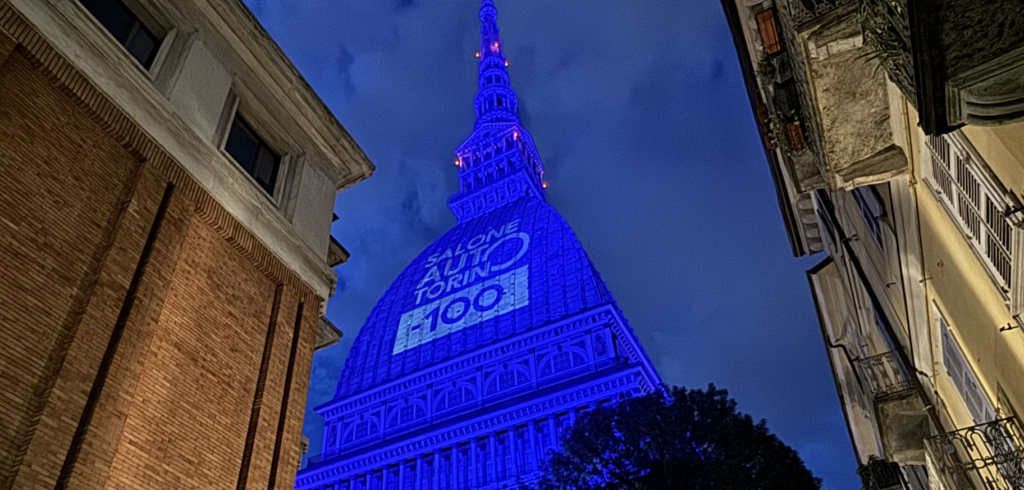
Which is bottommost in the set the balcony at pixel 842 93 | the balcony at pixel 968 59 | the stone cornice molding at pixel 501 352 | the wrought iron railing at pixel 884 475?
the balcony at pixel 968 59

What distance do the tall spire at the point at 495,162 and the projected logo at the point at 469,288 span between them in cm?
1119

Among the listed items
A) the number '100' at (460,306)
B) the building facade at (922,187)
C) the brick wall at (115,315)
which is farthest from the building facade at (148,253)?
the number '100' at (460,306)

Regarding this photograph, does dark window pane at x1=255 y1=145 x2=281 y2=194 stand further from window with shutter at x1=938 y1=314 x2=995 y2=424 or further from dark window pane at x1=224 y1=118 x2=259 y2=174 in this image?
window with shutter at x1=938 y1=314 x2=995 y2=424

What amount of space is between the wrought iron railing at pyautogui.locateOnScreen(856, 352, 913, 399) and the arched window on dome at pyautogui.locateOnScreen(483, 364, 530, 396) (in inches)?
1580

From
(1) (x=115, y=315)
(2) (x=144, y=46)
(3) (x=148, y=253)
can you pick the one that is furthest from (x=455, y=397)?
(1) (x=115, y=315)

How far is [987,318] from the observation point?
697 cm

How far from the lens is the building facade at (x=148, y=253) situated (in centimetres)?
734

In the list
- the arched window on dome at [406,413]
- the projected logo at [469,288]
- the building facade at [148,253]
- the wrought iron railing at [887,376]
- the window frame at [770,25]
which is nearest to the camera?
the building facade at [148,253]

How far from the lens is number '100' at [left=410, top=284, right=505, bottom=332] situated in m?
60.2

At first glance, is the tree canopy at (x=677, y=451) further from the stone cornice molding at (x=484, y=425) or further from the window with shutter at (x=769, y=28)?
the stone cornice molding at (x=484, y=425)

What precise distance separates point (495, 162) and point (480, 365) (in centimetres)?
3401

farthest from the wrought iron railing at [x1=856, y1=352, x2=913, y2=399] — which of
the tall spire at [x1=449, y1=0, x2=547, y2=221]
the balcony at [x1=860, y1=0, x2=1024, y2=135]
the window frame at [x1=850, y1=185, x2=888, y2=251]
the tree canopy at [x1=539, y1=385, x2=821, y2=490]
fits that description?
the tall spire at [x1=449, y1=0, x2=547, y2=221]

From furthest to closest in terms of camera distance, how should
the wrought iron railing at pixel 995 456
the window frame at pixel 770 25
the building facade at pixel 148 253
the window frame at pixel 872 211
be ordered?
the window frame at pixel 770 25 → the window frame at pixel 872 211 → the building facade at pixel 148 253 → the wrought iron railing at pixel 995 456

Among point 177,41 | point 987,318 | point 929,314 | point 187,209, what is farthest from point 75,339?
point 929,314
